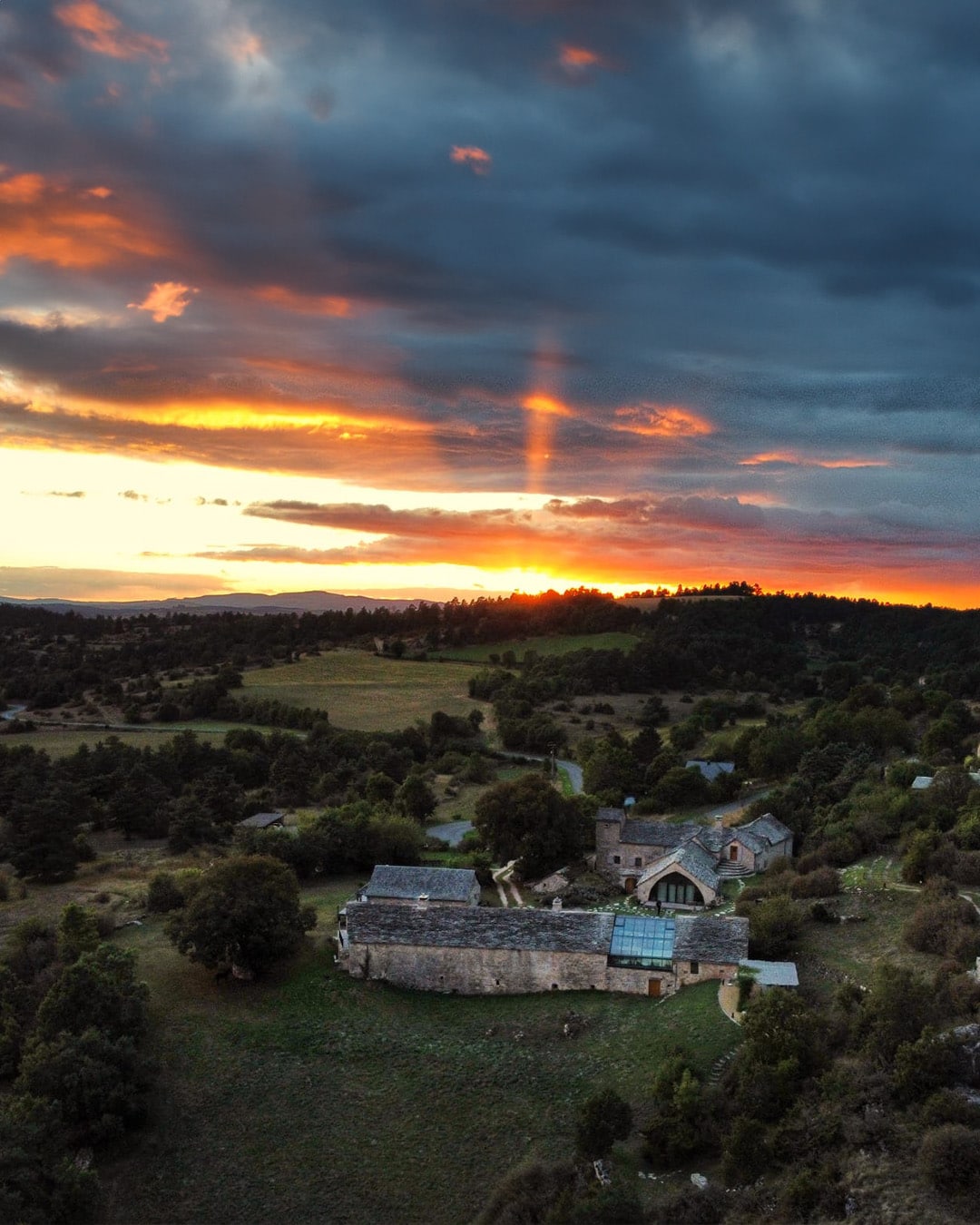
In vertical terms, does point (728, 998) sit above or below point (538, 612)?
below

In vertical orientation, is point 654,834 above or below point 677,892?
above

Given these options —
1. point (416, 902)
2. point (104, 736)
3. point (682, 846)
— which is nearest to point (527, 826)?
point (682, 846)

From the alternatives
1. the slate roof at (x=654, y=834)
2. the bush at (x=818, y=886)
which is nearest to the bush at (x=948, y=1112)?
the bush at (x=818, y=886)

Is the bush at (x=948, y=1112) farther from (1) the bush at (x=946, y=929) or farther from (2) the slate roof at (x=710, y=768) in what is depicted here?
(2) the slate roof at (x=710, y=768)

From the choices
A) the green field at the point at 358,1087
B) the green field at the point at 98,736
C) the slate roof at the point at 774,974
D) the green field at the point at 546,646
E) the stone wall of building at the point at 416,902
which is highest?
the green field at the point at 546,646

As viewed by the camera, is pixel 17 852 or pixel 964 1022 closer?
pixel 964 1022

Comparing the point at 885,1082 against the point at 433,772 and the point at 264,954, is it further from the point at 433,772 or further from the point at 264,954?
the point at 433,772

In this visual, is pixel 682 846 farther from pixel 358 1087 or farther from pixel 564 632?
pixel 564 632

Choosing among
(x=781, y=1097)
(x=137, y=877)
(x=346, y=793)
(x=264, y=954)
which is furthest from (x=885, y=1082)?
(x=346, y=793)
